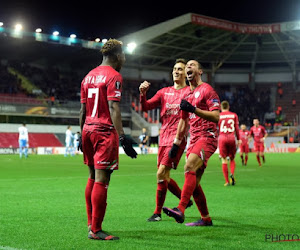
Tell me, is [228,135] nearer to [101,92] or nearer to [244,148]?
[101,92]

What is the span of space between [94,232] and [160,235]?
891mm

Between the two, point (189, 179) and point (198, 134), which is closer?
point (189, 179)

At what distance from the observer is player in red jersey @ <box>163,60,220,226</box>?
22.3 ft

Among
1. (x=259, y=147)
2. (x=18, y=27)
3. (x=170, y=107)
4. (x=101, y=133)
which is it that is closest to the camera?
(x=101, y=133)

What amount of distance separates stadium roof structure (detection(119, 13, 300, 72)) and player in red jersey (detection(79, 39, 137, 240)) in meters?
42.6

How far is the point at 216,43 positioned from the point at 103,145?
174 ft

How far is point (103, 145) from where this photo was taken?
237 inches

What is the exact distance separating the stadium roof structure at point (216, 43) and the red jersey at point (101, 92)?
1677 inches

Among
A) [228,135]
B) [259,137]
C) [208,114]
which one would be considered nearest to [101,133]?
[208,114]

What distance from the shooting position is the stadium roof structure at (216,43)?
162ft

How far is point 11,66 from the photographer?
49500mm

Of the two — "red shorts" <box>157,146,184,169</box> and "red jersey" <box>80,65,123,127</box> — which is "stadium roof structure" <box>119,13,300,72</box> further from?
"red jersey" <box>80,65,123,127</box>

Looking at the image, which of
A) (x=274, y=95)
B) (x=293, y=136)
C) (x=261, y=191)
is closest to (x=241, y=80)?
(x=274, y=95)

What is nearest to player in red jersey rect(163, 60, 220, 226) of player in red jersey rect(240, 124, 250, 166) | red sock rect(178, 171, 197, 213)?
red sock rect(178, 171, 197, 213)
